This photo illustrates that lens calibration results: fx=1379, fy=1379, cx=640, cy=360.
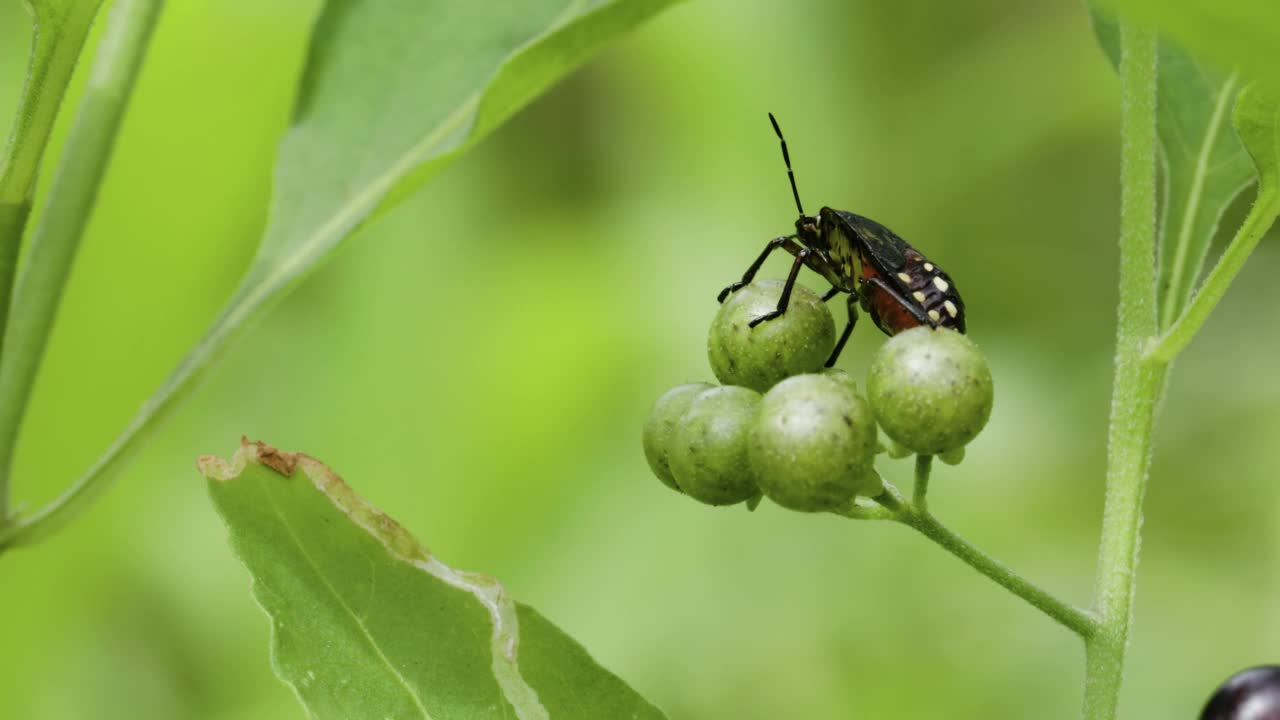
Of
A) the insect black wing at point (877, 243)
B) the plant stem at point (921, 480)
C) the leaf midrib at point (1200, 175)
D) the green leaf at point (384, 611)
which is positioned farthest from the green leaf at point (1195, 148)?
the green leaf at point (384, 611)

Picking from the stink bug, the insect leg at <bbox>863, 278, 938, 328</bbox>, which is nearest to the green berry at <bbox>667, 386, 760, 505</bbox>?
the stink bug

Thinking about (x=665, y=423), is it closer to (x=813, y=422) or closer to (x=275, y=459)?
(x=813, y=422)

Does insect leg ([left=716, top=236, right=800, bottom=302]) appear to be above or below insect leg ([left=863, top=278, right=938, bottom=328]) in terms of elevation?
above

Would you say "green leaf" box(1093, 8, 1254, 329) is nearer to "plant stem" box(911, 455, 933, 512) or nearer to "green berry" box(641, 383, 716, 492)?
"plant stem" box(911, 455, 933, 512)

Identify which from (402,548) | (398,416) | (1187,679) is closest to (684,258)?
(398,416)

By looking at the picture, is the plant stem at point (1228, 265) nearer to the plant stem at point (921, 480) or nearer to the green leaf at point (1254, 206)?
the green leaf at point (1254, 206)

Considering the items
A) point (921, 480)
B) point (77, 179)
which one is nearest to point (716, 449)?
point (921, 480)
